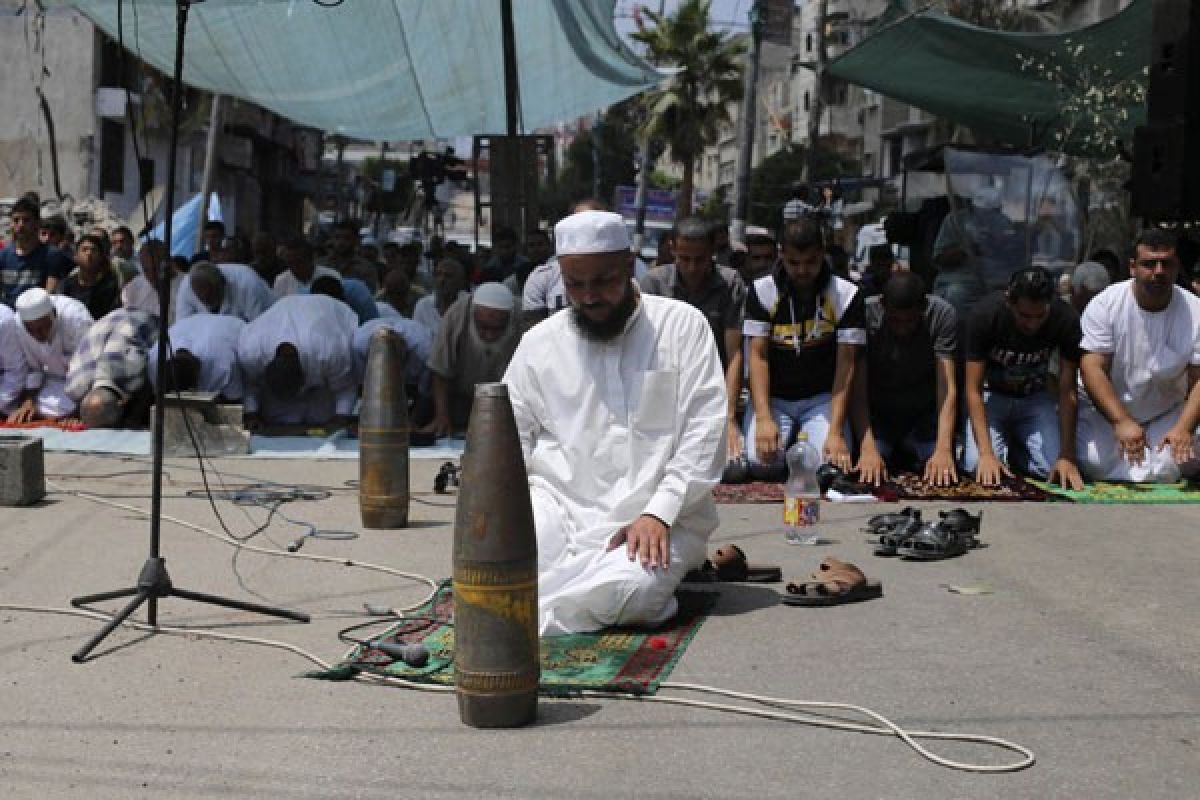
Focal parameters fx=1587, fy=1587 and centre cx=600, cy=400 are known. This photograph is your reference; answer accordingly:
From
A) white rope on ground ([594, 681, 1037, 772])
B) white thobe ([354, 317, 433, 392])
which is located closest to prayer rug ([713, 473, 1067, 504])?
white thobe ([354, 317, 433, 392])

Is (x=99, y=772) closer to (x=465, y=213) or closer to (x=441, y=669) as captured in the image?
(x=441, y=669)

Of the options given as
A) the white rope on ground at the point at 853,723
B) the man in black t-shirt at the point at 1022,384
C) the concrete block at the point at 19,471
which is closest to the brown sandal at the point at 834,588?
the white rope on ground at the point at 853,723

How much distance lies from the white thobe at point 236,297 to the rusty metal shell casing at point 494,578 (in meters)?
9.53

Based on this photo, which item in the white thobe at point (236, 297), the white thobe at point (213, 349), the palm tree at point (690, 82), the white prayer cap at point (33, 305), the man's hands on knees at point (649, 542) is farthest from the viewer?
the palm tree at point (690, 82)

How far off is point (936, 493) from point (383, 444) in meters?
3.69

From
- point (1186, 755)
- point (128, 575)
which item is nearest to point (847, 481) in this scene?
point (128, 575)

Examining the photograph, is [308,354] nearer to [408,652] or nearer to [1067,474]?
[1067,474]

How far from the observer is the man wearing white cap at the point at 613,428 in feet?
20.7

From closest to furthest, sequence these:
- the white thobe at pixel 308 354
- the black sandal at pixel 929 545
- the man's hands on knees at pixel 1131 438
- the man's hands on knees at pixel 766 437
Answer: the black sandal at pixel 929 545 → the man's hands on knees at pixel 766 437 → the man's hands on knees at pixel 1131 438 → the white thobe at pixel 308 354

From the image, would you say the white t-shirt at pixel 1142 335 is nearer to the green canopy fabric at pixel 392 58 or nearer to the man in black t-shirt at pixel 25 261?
the green canopy fabric at pixel 392 58

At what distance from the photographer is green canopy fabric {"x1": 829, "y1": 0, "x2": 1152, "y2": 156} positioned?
15758mm

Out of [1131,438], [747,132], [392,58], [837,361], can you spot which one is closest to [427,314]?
[392,58]

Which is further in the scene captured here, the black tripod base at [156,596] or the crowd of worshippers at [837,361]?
the crowd of worshippers at [837,361]

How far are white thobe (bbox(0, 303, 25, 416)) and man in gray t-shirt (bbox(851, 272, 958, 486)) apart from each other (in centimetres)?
700
